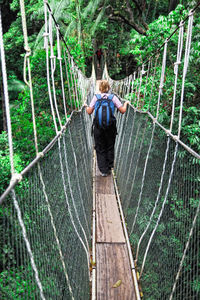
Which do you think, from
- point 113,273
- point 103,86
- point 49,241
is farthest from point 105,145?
point 49,241

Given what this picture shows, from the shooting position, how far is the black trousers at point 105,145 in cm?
219

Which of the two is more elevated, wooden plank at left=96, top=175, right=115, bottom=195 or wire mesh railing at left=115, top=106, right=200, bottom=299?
wire mesh railing at left=115, top=106, right=200, bottom=299

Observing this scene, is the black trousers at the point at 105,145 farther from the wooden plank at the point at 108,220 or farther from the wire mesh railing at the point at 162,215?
the wooden plank at the point at 108,220

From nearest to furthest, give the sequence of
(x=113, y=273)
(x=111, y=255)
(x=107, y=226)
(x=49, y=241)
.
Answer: (x=49, y=241)
(x=113, y=273)
(x=111, y=255)
(x=107, y=226)

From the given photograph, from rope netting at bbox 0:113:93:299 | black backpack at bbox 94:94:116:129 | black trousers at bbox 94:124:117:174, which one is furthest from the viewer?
black trousers at bbox 94:124:117:174

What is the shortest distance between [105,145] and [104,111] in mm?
426

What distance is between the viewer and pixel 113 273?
1349 mm

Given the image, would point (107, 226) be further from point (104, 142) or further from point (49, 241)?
point (49, 241)

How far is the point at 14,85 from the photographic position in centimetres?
640

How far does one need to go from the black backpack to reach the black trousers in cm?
11

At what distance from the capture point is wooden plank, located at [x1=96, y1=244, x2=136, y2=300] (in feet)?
4.03

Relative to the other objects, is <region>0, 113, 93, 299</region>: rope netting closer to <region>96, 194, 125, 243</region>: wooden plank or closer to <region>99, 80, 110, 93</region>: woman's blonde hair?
<region>96, 194, 125, 243</region>: wooden plank

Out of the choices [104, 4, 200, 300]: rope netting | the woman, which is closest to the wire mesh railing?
[104, 4, 200, 300]: rope netting

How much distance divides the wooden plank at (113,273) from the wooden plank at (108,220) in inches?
2.7
